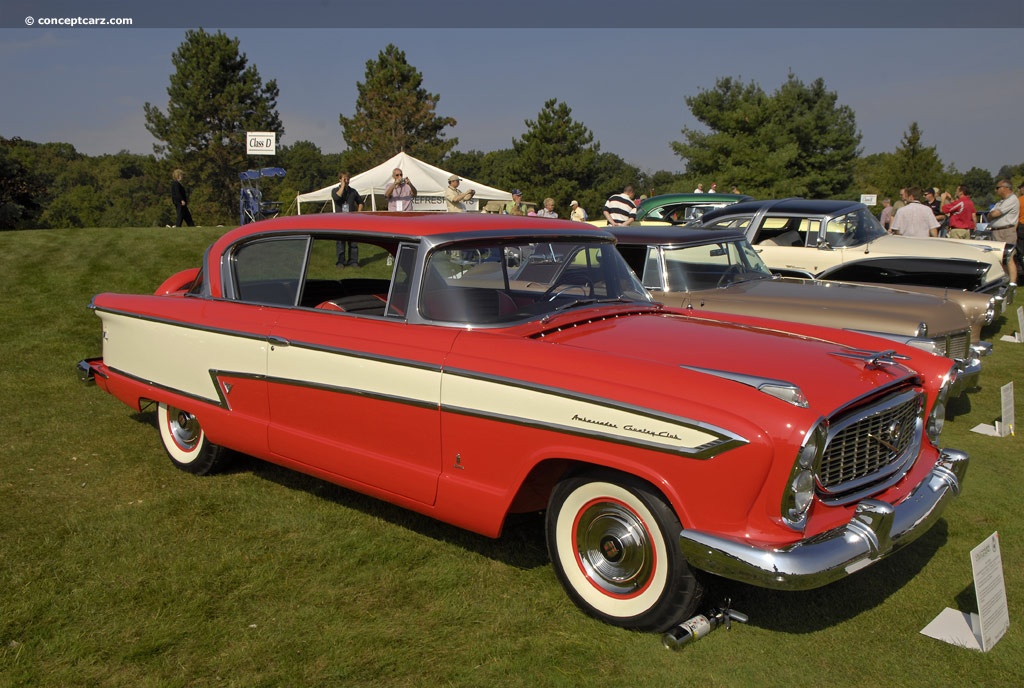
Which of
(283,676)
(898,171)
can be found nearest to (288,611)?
(283,676)

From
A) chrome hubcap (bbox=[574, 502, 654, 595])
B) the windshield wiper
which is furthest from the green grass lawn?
the windshield wiper

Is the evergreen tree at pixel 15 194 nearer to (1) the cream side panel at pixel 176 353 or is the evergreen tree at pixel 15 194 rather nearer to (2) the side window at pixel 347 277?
(1) the cream side panel at pixel 176 353

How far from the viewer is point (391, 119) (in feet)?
170

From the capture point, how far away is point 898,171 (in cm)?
4959

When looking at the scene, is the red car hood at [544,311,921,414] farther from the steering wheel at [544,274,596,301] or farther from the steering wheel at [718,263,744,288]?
the steering wheel at [718,263,744,288]

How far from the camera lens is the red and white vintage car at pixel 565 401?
2.88 m

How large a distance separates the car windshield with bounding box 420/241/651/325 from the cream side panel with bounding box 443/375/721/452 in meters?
0.43

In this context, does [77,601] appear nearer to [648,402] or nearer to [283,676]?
[283,676]

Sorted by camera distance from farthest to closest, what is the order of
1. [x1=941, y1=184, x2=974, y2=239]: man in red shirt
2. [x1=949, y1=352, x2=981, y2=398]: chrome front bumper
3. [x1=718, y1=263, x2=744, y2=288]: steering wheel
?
[x1=941, y1=184, x2=974, y2=239]: man in red shirt < [x1=718, y1=263, x2=744, y2=288]: steering wheel < [x1=949, y1=352, x2=981, y2=398]: chrome front bumper

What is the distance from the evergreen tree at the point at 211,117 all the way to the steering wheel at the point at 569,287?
4994 cm

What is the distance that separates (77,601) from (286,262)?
2047 mm

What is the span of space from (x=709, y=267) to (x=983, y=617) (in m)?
4.45

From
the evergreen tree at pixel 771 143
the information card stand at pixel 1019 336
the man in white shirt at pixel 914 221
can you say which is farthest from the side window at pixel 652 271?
the evergreen tree at pixel 771 143

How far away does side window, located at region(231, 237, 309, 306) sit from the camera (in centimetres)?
455
